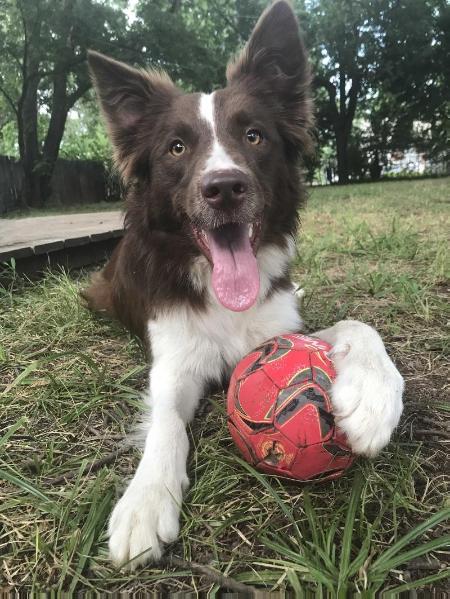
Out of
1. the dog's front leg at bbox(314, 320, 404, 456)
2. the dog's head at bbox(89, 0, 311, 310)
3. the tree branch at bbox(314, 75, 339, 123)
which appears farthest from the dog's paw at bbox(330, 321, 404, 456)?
the tree branch at bbox(314, 75, 339, 123)

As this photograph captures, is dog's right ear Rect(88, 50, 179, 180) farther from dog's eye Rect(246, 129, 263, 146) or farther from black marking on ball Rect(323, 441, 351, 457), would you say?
black marking on ball Rect(323, 441, 351, 457)

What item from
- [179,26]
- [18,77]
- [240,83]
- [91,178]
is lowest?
[91,178]

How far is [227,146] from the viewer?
268cm

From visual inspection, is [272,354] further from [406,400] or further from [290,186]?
[290,186]

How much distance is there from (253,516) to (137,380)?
1.33 m

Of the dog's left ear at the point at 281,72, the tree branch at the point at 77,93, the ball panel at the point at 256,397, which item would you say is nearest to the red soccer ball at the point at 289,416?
the ball panel at the point at 256,397

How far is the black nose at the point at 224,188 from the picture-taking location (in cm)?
239

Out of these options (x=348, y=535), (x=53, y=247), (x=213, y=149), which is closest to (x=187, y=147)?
(x=213, y=149)

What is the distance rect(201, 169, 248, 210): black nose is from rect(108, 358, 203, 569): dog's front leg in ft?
3.02

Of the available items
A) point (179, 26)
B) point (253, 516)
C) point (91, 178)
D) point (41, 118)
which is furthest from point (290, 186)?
point (41, 118)

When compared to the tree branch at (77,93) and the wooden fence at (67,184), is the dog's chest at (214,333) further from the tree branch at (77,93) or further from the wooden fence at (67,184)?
the tree branch at (77,93)

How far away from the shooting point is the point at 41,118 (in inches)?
1122

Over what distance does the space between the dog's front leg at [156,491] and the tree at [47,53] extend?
1938 centimetres

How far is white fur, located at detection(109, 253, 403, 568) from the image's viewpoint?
1.66 metres
